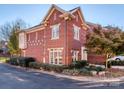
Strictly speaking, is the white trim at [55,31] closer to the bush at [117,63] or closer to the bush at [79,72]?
the bush at [79,72]

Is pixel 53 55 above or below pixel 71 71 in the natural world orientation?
above

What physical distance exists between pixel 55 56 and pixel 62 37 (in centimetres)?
150

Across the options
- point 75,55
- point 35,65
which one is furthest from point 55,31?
point 35,65

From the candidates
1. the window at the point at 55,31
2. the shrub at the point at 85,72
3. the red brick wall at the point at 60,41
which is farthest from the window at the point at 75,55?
the shrub at the point at 85,72

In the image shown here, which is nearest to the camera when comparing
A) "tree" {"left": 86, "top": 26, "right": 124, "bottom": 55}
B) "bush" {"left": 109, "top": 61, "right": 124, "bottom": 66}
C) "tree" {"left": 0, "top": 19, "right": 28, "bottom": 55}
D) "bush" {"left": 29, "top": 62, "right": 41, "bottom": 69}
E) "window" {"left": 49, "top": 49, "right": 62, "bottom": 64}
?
"tree" {"left": 0, "top": 19, "right": 28, "bottom": 55}

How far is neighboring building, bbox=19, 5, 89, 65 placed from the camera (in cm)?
1459

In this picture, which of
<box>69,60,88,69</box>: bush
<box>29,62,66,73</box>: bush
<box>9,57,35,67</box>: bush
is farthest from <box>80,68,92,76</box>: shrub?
<box>9,57,35,67</box>: bush

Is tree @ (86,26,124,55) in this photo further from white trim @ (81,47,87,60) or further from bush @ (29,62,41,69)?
bush @ (29,62,41,69)

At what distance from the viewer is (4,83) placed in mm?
10414

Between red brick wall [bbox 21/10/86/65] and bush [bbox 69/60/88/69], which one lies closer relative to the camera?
bush [bbox 69/60/88/69]

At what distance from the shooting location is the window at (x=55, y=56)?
15148 mm

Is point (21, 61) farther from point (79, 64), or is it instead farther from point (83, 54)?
point (79, 64)

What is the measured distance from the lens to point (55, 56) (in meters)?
15.5

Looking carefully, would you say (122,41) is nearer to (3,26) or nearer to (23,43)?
(3,26)
